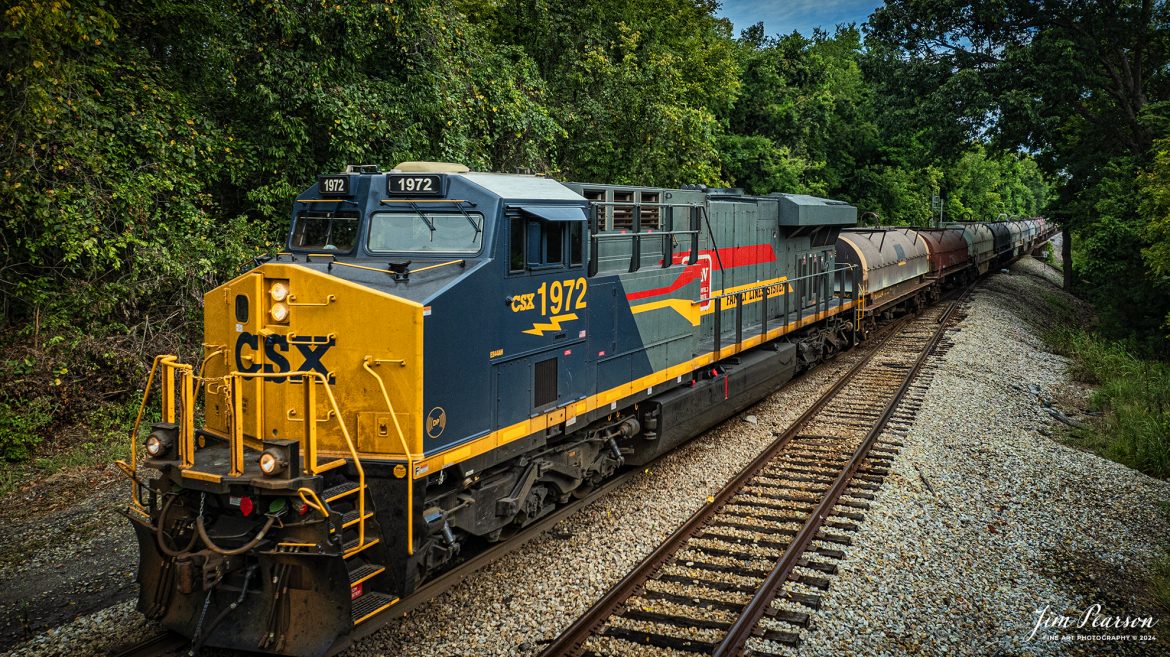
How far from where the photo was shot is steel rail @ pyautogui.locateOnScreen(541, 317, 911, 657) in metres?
5.69

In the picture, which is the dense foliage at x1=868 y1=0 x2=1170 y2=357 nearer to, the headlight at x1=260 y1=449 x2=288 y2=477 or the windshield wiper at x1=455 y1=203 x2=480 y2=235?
the windshield wiper at x1=455 y1=203 x2=480 y2=235

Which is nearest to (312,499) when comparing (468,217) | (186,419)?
(186,419)

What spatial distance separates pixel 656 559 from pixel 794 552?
1.39 meters

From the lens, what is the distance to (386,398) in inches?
207

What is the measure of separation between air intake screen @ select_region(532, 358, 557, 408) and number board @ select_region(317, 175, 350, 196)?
2335 millimetres

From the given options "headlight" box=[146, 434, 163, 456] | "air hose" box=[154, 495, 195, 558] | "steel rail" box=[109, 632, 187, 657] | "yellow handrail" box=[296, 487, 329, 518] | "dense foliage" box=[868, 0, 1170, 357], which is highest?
"dense foliage" box=[868, 0, 1170, 357]

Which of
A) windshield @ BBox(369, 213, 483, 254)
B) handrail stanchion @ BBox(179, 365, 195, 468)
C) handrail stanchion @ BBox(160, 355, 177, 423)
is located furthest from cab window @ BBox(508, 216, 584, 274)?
handrail stanchion @ BBox(160, 355, 177, 423)

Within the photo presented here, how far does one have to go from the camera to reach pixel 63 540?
770cm

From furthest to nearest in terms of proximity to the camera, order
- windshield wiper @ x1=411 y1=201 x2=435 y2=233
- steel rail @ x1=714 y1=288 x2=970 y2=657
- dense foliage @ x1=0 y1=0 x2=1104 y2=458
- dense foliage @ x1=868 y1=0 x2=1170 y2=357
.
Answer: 1. dense foliage @ x1=868 y1=0 x2=1170 y2=357
2. dense foliage @ x1=0 y1=0 x2=1104 y2=458
3. windshield wiper @ x1=411 y1=201 x2=435 y2=233
4. steel rail @ x1=714 y1=288 x2=970 y2=657

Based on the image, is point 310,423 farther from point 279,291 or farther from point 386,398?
point 279,291

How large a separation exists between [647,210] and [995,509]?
5.41m

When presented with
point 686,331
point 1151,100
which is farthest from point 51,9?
point 1151,100

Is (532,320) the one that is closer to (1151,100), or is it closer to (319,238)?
(319,238)

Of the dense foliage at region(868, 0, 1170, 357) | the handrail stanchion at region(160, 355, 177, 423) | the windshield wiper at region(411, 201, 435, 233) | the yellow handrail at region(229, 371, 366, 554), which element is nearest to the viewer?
the yellow handrail at region(229, 371, 366, 554)
